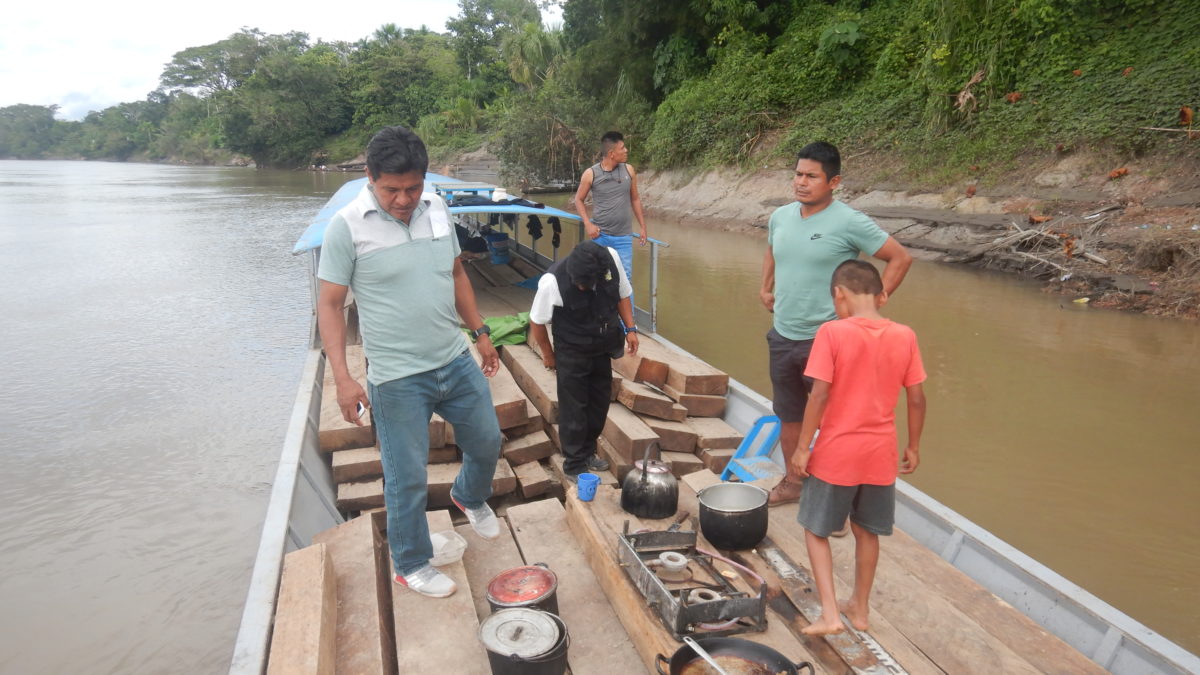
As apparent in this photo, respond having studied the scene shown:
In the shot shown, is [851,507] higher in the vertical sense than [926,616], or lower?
higher

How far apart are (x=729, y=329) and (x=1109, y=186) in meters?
7.66

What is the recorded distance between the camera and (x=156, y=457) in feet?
22.5

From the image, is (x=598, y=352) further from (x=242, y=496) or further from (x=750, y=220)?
(x=750, y=220)

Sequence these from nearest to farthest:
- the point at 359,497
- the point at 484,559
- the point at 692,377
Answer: the point at 484,559
the point at 359,497
the point at 692,377

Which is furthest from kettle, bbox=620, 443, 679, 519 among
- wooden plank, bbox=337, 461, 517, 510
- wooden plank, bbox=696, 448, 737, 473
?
wooden plank, bbox=696, 448, 737, 473

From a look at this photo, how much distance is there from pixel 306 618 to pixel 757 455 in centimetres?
315

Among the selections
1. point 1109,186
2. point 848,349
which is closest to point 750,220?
point 1109,186

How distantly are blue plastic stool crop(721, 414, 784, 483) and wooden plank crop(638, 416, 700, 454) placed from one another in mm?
319

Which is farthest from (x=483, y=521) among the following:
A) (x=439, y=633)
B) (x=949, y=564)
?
(x=949, y=564)

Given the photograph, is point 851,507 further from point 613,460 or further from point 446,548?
point 613,460

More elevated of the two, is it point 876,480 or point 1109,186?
point 1109,186

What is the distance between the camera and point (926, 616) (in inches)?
118

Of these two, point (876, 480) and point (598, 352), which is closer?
point (876, 480)

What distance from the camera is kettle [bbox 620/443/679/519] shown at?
3.66m
